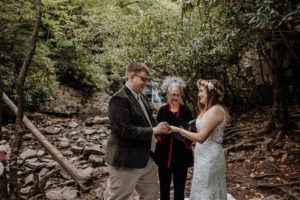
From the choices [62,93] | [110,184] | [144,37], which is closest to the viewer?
[110,184]

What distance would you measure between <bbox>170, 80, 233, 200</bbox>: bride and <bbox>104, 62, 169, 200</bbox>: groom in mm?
394

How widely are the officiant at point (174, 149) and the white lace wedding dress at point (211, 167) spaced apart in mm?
367

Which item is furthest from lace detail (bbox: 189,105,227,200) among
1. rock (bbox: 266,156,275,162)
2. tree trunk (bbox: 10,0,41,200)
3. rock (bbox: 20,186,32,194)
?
rock (bbox: 20,186,32,194)

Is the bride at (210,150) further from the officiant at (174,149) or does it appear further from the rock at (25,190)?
the rock at (25,190)

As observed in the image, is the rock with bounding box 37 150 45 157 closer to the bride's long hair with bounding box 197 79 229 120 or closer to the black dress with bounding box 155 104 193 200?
the black dress with bounding box 155 104 193 200

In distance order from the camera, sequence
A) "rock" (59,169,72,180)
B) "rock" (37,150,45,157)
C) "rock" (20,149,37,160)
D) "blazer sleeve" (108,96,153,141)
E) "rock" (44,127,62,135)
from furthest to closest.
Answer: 1. "rock" (44,127,62,135)
2. "rock" (37,150,45,157)
3. "rock" (20,149,37,160)
4. "rock" (59,169,72,180)
5. "blazer sleeve" (108,96,153,141)

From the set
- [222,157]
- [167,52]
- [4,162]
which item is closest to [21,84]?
[4,162]

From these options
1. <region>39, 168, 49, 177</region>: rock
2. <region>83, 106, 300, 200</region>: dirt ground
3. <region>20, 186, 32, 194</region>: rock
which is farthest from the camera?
<region>39, 168, 49, 177</region>: rock

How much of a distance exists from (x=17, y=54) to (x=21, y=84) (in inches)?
293

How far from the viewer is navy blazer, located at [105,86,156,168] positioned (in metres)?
3.45

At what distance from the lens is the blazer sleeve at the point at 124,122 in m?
3.43

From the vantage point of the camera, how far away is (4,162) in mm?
4879

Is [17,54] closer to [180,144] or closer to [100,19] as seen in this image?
[100,19]

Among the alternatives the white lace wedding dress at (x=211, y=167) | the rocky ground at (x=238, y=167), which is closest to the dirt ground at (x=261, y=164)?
the rocky ground at (x=238, y=167)
